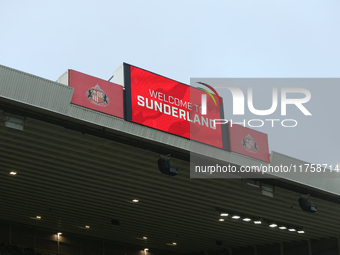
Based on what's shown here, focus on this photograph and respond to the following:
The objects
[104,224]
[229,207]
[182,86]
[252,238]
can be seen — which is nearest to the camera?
[182,86]

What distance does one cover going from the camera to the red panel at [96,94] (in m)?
13.7

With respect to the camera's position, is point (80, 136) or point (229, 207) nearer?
point (80, 136)

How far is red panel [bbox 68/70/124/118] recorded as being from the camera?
45.1 feet

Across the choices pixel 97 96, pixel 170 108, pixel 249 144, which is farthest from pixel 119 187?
pixel 97 96

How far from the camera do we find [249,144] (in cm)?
1762

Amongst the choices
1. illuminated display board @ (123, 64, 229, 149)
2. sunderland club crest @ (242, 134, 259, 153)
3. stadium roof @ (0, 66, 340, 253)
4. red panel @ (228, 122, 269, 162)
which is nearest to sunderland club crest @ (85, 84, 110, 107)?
stadium roof @ (0, 66, 340, 253)

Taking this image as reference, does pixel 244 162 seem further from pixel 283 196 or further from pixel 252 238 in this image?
pixel 252 238

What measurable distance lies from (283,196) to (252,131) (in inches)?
177

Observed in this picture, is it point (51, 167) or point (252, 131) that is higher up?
point (252, 131)

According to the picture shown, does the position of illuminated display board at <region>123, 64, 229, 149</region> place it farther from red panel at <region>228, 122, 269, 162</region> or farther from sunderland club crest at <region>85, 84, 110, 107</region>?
sunderland club crest at <region>85, 84, 110, 107</region>

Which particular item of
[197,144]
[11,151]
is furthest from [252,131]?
[11,151]

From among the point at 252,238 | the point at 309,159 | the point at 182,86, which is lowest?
the point at 252,238

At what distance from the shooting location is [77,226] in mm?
25609

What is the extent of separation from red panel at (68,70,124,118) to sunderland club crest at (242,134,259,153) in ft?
17.3
